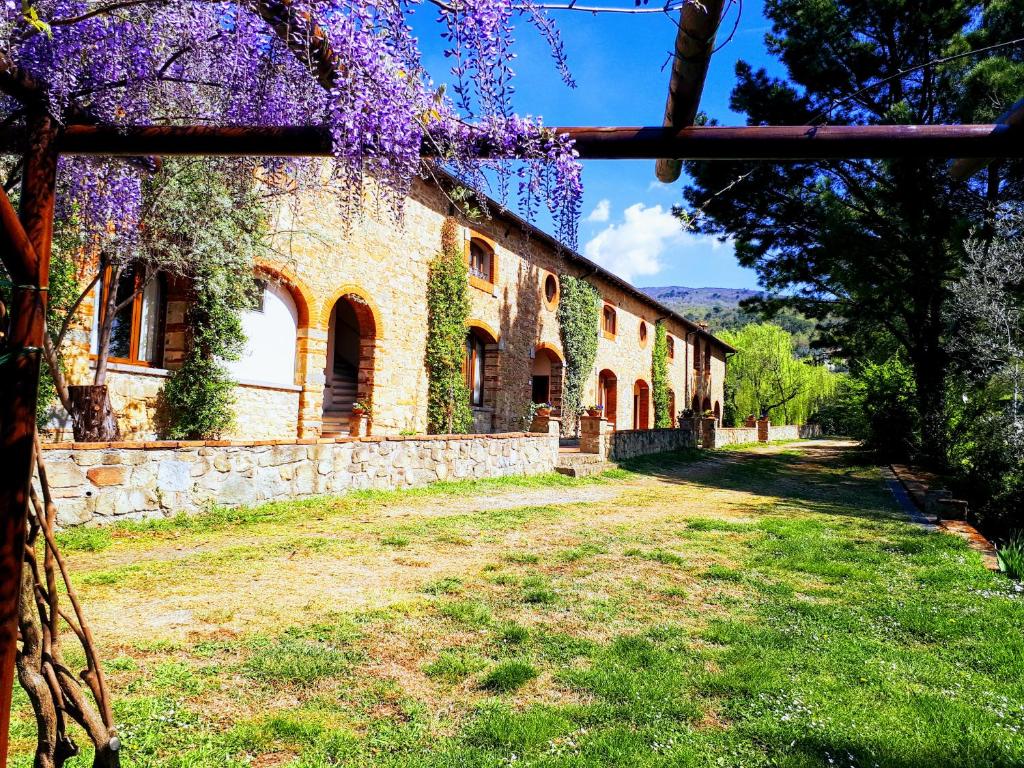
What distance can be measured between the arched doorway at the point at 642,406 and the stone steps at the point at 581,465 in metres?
10.5

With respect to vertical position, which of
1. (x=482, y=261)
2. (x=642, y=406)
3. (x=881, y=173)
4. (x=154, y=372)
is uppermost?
(x=881, y=173)

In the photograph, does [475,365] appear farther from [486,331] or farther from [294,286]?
[294,286]

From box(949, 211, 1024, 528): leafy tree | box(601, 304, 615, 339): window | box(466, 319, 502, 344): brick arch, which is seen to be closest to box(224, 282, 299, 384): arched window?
box(466, 319, 502, 344): brick arch

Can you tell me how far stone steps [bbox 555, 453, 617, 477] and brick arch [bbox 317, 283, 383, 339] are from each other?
14.1 feet

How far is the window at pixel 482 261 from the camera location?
1374 centimetres

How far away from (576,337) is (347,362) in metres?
6.98

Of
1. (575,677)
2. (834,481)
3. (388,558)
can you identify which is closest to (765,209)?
(834,481)

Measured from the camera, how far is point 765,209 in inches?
547

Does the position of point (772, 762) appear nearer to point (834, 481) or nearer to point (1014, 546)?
point (1014, 546)

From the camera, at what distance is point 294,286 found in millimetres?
9133

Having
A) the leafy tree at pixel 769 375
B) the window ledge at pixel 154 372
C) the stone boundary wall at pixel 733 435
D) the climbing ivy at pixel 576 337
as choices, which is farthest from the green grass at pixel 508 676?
the leafy tree at pixel 769 375

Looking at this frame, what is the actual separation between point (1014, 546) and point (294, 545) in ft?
20.8

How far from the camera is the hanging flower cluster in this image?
1.82 metres

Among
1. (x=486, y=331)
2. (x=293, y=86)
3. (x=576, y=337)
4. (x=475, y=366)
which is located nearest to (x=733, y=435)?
(x=576, y=337)
